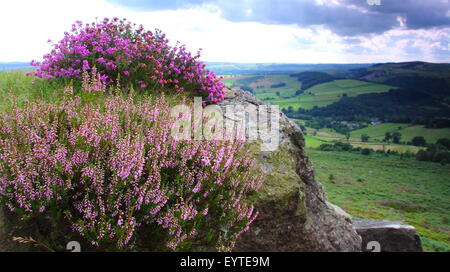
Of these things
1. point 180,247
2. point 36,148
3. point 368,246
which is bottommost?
point 368,246

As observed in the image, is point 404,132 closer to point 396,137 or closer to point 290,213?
point 396,137

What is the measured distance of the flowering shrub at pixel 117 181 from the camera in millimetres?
3221

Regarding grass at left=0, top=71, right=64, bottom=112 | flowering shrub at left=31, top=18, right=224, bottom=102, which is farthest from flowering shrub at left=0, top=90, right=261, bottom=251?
flowering shrub at left=31, top=18, right=224, bottom=102

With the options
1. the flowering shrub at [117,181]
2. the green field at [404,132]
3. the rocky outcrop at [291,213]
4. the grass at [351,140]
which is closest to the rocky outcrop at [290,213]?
the rocky outcrop at [291,213]

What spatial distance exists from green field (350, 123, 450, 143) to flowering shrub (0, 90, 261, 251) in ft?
548

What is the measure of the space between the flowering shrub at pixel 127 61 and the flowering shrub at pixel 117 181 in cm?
308

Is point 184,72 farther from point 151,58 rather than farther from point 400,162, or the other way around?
point 400,162

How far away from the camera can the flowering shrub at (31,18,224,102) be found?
7.32 m

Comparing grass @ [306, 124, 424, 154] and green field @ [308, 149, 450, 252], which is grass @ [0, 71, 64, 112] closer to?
green field @ [308, 149, 450, 252]

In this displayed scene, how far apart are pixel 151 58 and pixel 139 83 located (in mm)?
664

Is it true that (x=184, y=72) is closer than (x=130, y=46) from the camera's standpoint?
No

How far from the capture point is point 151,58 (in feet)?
24.5

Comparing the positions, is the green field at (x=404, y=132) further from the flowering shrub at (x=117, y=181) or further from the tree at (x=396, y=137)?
the flowering shrub at (x=117, y=181)
